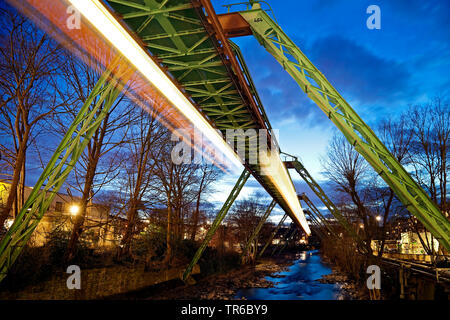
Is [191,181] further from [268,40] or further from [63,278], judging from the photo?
[268,40]

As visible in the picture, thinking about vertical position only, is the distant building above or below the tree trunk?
below

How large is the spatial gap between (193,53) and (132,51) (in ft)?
4.69

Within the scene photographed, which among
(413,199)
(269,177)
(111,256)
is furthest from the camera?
(269,177)

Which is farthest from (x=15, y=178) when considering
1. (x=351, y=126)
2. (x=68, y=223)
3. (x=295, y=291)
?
(x=295, y=291)

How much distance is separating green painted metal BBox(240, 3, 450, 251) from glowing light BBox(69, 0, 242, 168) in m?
2.62

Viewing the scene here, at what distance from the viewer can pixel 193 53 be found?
6.33 meters

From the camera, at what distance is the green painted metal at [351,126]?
5.73 m

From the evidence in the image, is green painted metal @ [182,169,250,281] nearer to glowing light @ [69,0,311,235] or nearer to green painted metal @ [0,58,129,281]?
glowing light @ [69,0,311,235]

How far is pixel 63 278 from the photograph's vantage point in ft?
36.4

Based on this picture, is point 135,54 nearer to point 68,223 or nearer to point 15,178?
point 15,178

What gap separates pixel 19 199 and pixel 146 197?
6.58 meters

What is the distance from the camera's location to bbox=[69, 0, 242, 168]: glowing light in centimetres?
454

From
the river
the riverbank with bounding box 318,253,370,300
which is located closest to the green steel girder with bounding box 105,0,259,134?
the river
